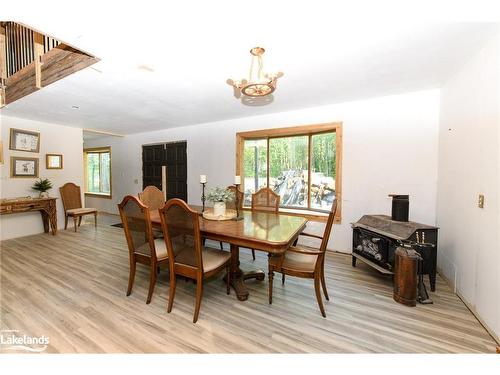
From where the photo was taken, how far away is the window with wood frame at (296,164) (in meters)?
3.55

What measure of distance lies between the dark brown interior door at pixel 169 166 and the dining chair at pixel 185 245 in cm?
324

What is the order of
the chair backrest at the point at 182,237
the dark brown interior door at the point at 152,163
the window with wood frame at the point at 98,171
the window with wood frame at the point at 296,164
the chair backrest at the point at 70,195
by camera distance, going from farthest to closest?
the window with wood frame at the point at 98,171 → the dark brown interior door at the point at 152,163 → the chair backrest at the point at 70,195 → the window with wood frame at the point at 296,164 → the chair backrest at the point at 182,237

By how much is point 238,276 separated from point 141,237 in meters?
1.09

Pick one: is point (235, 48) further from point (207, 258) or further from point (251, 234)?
point (207, 258)

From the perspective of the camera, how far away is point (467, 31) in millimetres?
1610

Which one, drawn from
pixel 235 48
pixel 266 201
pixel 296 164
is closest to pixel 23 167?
pixel 266 201

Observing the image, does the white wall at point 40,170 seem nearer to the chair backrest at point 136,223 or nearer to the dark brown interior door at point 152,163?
the dark brown interior door at point 152,163

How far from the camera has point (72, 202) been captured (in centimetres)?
475

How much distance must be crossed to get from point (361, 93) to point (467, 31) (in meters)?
1.26

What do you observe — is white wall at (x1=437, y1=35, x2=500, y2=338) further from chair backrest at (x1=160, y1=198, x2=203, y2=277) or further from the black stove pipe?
chair backrest at (x1=160, y1=198, x2=203, y2=277)

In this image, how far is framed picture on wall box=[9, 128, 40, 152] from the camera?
3.96m

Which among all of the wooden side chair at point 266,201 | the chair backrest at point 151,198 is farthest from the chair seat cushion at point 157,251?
the wooden side chair at point 266,201

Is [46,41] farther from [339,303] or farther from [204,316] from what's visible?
[339,303]
